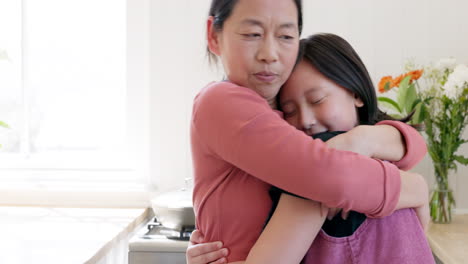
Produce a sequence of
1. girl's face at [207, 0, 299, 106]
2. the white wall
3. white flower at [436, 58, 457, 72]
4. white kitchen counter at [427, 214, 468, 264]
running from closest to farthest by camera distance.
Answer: girl's face at [207, 0, 299, 106] → white kitchen counter at [427, 214, 468, 264] → white flower at [436, 58, 457, 72] → the white wall

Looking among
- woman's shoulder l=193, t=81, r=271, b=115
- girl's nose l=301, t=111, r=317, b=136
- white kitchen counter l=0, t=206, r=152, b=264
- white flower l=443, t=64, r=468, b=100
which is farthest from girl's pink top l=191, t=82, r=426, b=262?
white flower l=443, t=64, r=468, b=100

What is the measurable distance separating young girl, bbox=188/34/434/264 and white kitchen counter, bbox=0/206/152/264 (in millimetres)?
866

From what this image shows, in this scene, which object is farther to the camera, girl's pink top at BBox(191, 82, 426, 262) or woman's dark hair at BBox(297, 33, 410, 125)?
woman's dark hair at BBox(297, 33, 410, 125)

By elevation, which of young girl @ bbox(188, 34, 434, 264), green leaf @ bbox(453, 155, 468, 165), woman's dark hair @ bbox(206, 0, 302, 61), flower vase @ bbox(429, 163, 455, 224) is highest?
woman's dark hair @ bbox(206, 0, 302, 61)

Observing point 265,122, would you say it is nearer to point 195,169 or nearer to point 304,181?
point 304,181

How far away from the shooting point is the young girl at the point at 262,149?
715 millimetres

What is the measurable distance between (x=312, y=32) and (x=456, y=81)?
70cm

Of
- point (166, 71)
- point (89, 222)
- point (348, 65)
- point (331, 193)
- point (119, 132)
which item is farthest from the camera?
point (119, 132)

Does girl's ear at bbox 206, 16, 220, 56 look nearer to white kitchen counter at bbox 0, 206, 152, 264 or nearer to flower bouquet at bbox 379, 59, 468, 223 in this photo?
white kitchen counter at bbox 0, 206, 152, 264

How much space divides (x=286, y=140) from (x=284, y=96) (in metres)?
0.21

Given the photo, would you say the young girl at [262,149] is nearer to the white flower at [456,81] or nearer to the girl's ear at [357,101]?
the girl's ear at [357,101]

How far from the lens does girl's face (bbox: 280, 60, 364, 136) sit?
34.8 inches

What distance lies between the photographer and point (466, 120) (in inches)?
81.4

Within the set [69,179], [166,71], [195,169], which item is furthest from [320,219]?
[69,179]
